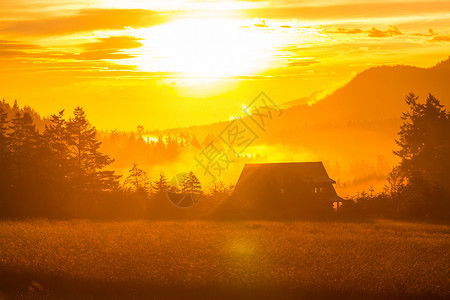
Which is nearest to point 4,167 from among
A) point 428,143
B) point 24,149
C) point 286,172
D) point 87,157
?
point 24,149

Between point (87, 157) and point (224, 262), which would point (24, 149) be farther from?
point (224, 262)

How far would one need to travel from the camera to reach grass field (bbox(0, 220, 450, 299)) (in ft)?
107

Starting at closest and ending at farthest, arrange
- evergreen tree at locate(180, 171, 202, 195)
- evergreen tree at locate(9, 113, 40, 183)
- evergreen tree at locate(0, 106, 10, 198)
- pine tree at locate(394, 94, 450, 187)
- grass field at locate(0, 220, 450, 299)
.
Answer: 1. grass field at locate(0, 220, 450, 299)
2. evergreen tree at locate(0, 106, 10, 198)
3. evergreen tree at locate(9, 113, 40, 183)
4. evergreen tree at locate(180, 171, 202, 195)
5. pine tree at locate(394, 94, 450, 187)

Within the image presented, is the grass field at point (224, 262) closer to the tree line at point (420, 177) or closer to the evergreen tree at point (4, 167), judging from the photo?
the tree line at point (420, 177)

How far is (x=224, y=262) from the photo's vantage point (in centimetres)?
3884

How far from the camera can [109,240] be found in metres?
48.2

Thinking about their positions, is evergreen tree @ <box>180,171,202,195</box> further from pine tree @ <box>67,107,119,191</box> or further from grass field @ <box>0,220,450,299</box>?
grass field @ <box>0,220,450,299</box>

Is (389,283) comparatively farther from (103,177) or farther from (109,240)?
(103,177)

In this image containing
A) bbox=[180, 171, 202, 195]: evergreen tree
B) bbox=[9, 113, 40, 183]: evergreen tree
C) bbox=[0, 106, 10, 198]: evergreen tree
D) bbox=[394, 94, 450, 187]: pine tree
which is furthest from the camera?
bbox=[394, 94, 450, 187]: pine tree

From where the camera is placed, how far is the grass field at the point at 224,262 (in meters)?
32.7

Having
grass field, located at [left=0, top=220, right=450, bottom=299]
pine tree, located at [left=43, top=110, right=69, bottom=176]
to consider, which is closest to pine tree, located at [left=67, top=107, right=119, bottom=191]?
pine tree, located at [left=43, top=110, right=69, bottom=176]

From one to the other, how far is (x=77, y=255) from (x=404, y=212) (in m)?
35.9

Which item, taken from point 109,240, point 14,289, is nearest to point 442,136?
point 109,240

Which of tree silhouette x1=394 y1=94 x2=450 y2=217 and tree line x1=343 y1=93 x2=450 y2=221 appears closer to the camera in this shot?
tree line x1=343 y1=93 x2=450 y2=221
